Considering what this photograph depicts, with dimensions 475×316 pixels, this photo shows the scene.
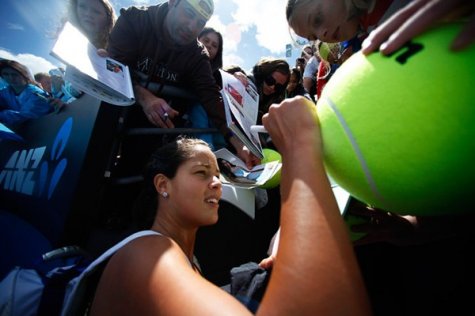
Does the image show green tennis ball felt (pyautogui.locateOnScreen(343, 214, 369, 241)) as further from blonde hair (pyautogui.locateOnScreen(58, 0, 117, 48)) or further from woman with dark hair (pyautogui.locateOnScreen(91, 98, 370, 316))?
blonde hair (pyautogui.locateOnScreen(58, 0, 117, 48))

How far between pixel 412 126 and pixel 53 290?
56.6 inches

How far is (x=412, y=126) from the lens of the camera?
19.2 inches

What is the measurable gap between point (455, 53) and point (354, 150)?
242 millimetres

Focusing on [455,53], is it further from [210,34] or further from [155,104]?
[210,34]

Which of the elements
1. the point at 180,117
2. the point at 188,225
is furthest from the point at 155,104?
the point at 188,225

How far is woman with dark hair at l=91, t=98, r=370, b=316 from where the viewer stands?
0.50 m

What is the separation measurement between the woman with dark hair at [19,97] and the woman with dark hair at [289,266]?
2750 mm

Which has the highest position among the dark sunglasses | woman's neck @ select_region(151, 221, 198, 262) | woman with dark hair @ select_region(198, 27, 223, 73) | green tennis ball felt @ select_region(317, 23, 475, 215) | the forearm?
woman with dark hair @ select_region(198, 27, 223, 73)

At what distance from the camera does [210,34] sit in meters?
2.72

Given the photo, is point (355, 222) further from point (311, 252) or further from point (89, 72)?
point (89, 72)

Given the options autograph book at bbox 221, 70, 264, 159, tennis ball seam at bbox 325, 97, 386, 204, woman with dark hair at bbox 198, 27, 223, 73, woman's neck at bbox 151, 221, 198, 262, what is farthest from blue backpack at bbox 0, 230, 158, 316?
woman with dark hair at bbox 198, 27, 223, 73

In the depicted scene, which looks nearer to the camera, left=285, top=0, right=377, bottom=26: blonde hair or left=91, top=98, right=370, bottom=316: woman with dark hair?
left=91, top=98, right=370, bottom=316: woman with dark hair

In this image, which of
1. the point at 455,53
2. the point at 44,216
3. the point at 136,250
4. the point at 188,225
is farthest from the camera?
the point at 44,216

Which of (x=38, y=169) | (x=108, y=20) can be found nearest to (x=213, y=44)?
(x=108, y=20)
